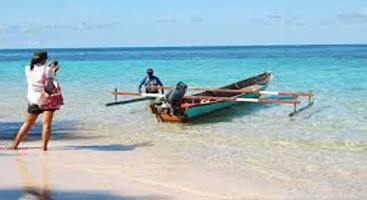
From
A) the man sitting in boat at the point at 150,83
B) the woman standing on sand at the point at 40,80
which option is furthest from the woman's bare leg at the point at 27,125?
the man sitting in boat at the point at 150,83

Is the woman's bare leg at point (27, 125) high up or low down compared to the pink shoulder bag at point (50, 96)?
down

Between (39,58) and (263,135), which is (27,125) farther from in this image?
(263,135)

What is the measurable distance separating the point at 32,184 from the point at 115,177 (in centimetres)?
101

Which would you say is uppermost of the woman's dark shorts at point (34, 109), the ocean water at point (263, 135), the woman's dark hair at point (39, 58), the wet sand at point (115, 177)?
the woman's dark hair at point (39, 58)

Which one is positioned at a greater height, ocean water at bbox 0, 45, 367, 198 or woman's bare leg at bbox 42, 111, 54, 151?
woman's bare leg at bbox 42, 111, 54, 151

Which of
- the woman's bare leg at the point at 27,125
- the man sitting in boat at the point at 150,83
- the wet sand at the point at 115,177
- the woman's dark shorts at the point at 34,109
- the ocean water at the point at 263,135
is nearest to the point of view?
the wet sand at the point at 115,177

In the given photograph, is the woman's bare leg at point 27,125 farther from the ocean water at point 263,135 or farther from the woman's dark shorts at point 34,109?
the ocean water at point 263,135

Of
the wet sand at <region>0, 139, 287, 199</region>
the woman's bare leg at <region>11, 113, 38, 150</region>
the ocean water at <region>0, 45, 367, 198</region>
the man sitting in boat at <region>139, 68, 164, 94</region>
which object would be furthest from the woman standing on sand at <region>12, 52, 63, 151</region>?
the man sitting in boat at <region>139, 68, 164, 94</region>

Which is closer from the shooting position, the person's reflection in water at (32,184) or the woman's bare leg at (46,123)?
the person's reflection in water at (32,184)

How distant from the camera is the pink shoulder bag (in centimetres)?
874

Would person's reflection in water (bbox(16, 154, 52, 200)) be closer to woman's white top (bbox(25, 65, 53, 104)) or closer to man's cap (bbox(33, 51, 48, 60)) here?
woman's white top (bbox(25, 65, 53, 104))

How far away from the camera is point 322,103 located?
19875 mm

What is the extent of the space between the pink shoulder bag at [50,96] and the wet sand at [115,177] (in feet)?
2.41

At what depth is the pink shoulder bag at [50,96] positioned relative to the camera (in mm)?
8742
